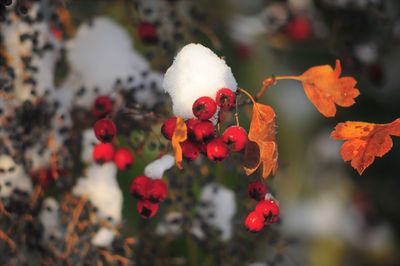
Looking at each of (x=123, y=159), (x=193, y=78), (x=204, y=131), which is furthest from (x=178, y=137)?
(x=123, y=159)

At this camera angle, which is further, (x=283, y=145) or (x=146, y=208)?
(x=283, y=145)

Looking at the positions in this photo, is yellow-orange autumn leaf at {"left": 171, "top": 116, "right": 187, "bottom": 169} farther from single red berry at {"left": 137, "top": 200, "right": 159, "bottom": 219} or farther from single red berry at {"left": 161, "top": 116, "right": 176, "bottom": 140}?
single red berry at {"left": 137, "top": 200, "right": 159, "bottom": 219}

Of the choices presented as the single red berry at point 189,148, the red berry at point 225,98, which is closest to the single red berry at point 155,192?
the single red berry at point 189,148

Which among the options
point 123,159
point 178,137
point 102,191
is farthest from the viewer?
point 102,191

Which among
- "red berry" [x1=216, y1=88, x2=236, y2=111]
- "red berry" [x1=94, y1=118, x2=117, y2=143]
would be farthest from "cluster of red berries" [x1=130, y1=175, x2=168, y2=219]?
"red berry" [x1=216, y1=88, x2=236, y2=111]

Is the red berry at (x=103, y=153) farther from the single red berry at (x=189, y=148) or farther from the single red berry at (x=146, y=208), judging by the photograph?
the single red berry at (x=189, y=148)

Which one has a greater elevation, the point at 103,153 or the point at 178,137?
the point at 103,153

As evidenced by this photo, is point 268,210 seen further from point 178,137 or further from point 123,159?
point 123,159
